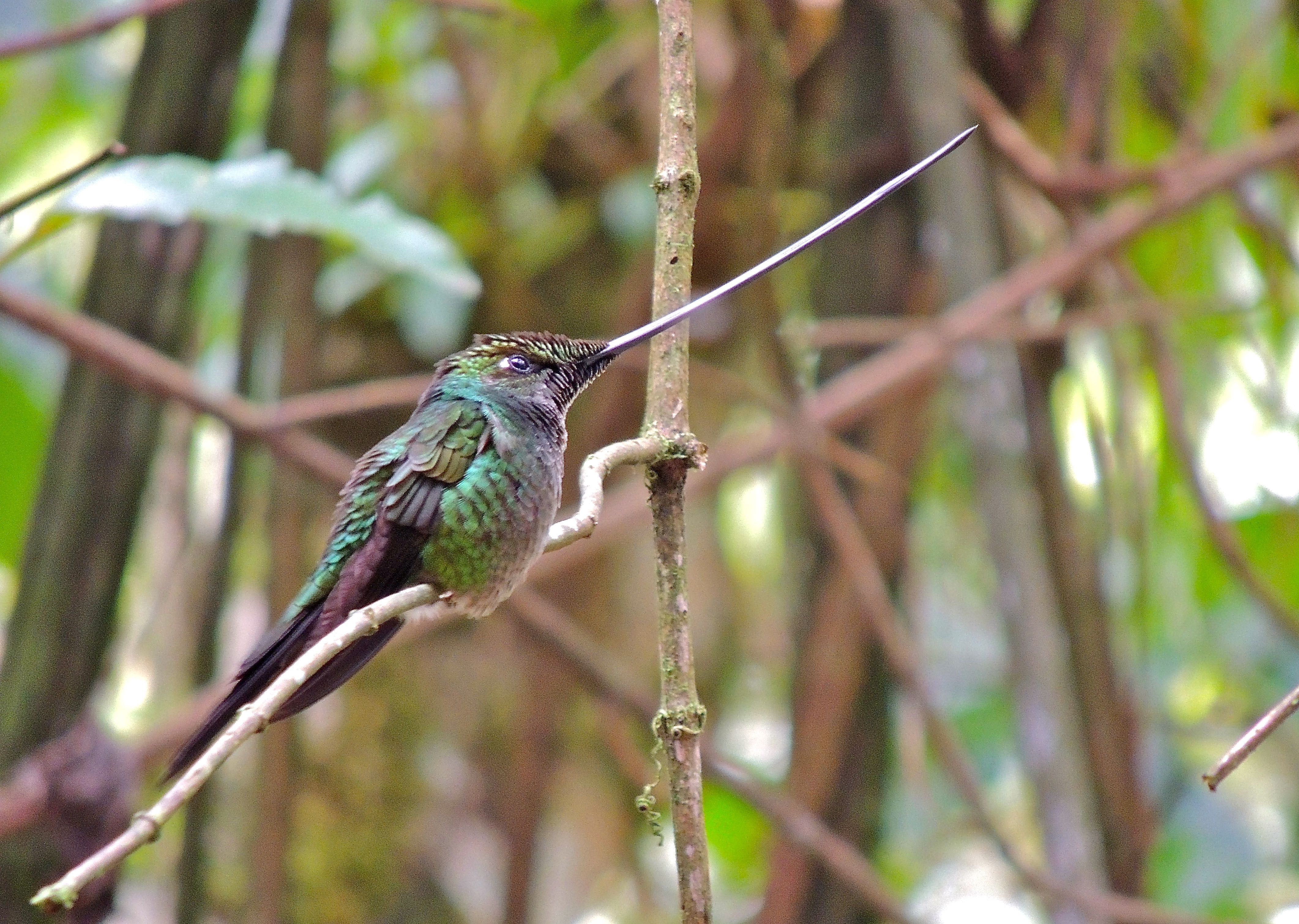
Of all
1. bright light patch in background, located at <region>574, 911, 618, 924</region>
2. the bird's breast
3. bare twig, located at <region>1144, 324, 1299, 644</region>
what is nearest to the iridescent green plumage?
the bird's breast

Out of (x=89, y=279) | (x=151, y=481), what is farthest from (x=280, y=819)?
(x=89, y=279)

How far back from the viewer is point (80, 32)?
84.6 inches

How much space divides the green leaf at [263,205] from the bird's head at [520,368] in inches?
15.9

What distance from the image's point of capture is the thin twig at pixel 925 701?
7.32 feet

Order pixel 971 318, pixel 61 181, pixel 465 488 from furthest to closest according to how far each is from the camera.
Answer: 1. pixel 971 318
2. pixel 465 488
3. pixel 61 181

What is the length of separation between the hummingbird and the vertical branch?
121 millimetres

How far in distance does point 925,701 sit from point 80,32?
1.87 meters

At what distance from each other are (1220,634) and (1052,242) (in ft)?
4.67

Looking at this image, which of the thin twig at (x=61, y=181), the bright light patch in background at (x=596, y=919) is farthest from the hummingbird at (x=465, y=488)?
the bright light patch in background at (x=596, y=919)

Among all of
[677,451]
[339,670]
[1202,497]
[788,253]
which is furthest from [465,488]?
[1202,497]

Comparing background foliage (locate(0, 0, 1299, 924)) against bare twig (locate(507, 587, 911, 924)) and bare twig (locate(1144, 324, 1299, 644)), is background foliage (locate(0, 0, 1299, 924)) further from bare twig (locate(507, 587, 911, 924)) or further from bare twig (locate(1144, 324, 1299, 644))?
bare twig (locate(507, 587, 911, 924))

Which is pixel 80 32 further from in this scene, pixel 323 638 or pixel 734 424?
pixel 734 424

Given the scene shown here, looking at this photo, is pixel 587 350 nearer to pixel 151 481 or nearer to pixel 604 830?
pixel 151 481

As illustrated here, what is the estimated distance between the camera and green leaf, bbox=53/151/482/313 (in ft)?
5.66
